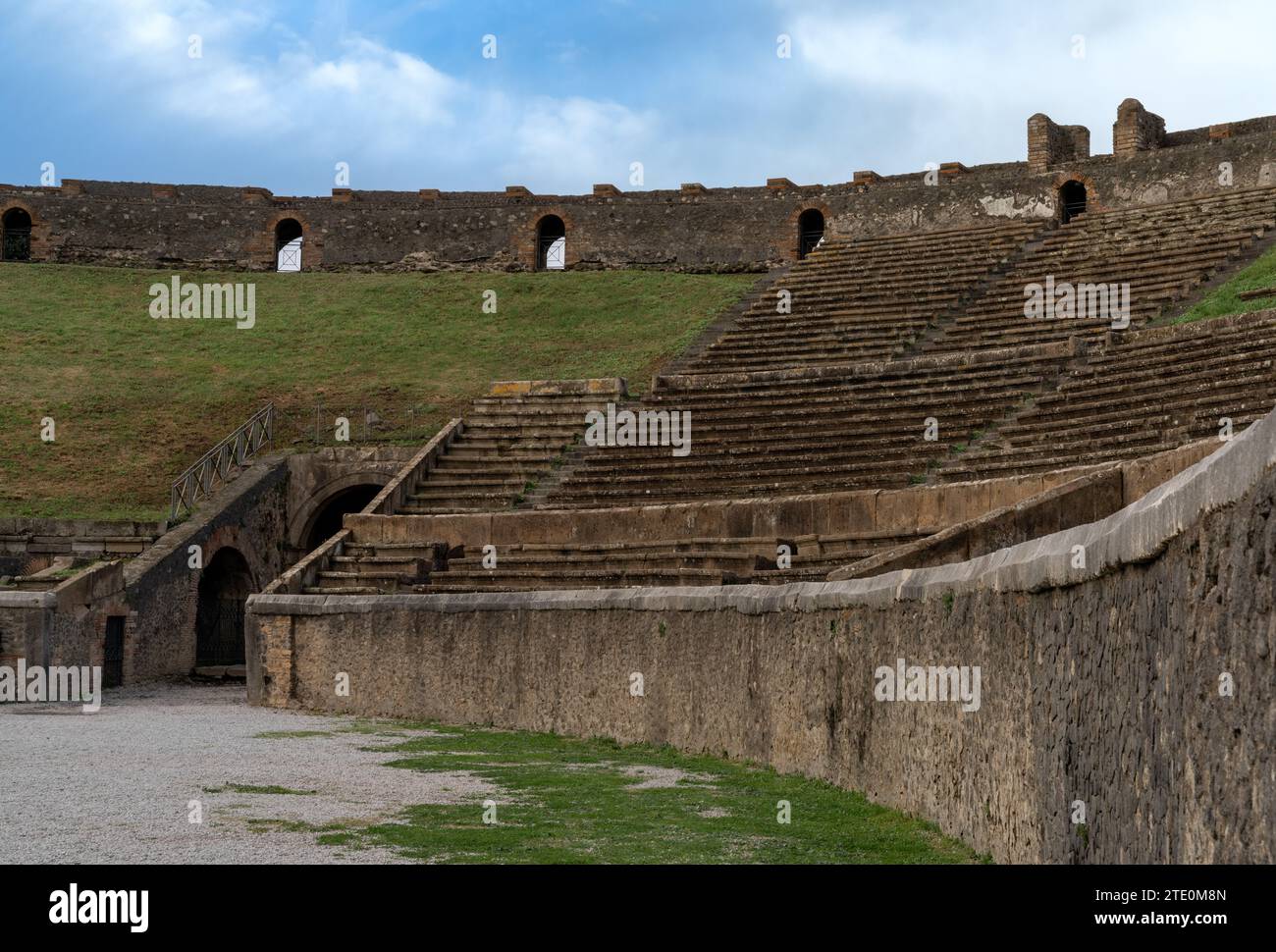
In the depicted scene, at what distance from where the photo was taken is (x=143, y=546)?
2511 cm

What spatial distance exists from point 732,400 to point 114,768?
1500 centimetres

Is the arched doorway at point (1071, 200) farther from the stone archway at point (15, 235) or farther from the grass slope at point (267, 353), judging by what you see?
the stone archway at point (15, 235)

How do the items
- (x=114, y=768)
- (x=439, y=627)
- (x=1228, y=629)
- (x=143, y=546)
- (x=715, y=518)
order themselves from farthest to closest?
(x=143, y=546)
(x=715, y=518)
(x=439, y=627)
(x=114, y=768)
(x=1228, y=629)

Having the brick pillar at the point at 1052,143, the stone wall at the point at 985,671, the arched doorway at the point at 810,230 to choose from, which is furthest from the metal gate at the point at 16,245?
the stone wall at the point at 985,671

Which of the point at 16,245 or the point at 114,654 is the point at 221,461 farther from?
the point at 16,245

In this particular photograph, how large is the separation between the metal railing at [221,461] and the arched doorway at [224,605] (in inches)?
44.9

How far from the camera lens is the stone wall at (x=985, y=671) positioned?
436 centimetres

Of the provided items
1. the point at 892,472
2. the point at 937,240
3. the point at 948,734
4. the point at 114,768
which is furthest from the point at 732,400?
the point at 948,734

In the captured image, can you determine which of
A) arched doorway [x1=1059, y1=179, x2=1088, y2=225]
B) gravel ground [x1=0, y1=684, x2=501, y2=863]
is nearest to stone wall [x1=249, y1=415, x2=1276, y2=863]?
gravel ground [x1=0, y1=684, x2=501, y2=863]

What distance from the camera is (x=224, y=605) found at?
1057 inches

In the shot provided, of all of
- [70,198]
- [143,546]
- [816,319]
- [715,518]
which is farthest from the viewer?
[70,198]

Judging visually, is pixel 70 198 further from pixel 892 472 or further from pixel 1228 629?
pixel 1228 629

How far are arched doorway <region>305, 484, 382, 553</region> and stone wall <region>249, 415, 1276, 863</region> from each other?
10422 millimetres

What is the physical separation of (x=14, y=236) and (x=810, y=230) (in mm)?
21583
